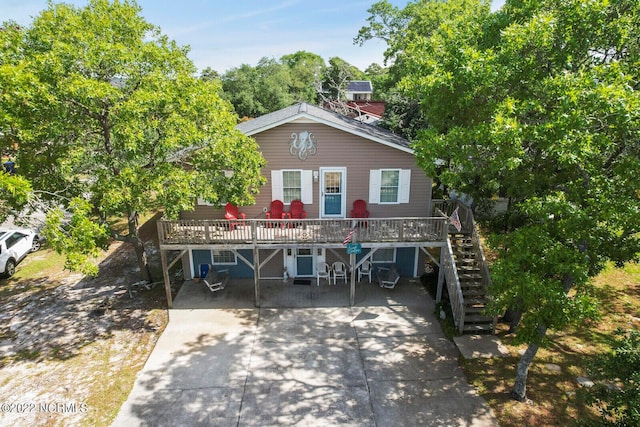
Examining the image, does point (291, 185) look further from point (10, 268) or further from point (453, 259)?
point (10, 268)

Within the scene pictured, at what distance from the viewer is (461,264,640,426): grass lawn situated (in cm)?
865

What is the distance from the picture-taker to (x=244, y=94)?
47625 mm

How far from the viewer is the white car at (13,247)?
15664 mm

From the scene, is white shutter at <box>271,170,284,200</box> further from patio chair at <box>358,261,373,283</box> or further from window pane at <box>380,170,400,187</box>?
patio chair at <box>358,261,373,283</box>

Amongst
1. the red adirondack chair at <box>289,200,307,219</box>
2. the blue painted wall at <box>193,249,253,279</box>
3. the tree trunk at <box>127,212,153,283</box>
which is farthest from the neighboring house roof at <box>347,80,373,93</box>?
the tree trunk at <box>127,212,153,283</box>

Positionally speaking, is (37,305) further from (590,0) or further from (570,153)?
(590,0)

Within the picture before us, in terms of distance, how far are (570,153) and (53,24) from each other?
522 inches

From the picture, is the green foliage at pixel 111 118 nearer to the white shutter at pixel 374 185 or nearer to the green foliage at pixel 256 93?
the white shutter at pixel 374 185

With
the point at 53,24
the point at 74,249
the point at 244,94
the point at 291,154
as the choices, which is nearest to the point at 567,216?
the point at 291,154

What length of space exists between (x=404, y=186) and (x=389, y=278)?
146 inches

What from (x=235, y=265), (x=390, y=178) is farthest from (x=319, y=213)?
(x=235, y=265)

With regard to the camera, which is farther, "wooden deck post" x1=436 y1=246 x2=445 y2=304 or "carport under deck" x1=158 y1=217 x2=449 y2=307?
"wooden deck post" x1=436 y1=246 x2=445 y2=304

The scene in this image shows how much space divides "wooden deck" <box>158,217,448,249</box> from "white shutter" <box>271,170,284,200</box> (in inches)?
50.5

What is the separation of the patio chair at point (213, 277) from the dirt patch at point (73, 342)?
170 cm
